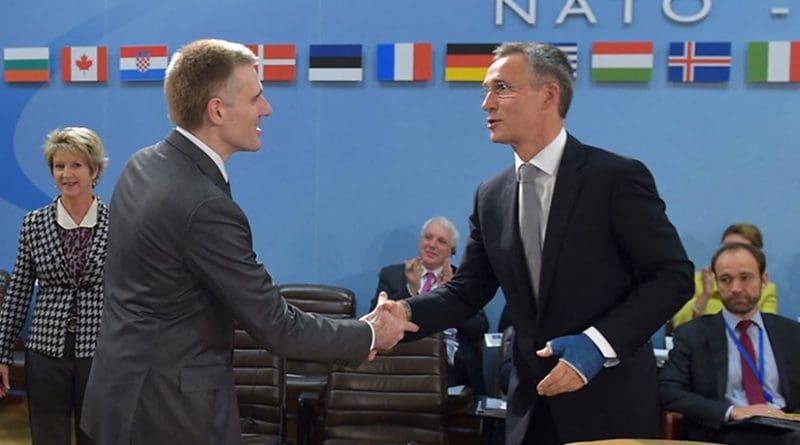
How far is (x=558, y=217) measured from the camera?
7.29 ft

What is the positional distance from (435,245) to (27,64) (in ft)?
10.6

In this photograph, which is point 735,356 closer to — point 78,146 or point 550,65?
point 550,65

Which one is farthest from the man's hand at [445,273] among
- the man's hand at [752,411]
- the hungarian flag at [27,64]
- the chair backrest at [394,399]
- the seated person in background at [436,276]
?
the hungarian flag at [27,64]

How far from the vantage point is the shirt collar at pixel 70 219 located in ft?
11.5

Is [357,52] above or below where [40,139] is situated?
above

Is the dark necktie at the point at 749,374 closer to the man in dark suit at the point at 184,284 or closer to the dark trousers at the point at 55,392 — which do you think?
the man in dark suit at the point at 184,284

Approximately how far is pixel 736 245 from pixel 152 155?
2.82 m

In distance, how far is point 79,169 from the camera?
11.9ft

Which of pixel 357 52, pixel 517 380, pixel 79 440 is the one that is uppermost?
pixel 357 52

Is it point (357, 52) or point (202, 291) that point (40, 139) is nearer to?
point (357, 52)

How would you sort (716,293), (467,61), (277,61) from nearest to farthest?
1. (716,293)
2. (467,61)
3. (277,61)

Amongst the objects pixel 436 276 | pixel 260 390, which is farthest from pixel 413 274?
pixel 260 390

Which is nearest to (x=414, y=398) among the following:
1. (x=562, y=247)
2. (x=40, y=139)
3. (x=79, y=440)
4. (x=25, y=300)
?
(x=79, y=440)

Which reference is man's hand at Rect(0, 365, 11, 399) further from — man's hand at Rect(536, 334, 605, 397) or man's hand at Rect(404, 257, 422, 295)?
man's hand at Rect(536, 334, 605, 397)
